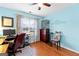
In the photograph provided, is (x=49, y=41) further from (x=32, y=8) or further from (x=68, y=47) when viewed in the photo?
(x=32, y=8)

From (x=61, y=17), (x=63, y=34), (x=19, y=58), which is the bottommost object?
(x=19, y=58)

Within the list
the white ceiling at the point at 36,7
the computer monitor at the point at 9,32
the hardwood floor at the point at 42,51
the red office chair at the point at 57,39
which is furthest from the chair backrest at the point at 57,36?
the computer monitor at the point at 9,32

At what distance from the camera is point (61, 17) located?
4.35ft

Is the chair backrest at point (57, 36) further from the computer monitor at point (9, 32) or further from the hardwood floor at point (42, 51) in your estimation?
the computer monitor at point (9, 32)

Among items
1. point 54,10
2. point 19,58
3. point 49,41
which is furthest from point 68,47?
point 19,58

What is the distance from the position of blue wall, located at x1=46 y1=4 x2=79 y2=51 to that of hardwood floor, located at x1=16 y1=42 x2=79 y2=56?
11 centimetres

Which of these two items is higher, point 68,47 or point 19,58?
point 68,47

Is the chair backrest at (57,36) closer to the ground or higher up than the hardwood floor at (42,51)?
higher up

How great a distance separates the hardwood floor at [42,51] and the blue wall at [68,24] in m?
0.11

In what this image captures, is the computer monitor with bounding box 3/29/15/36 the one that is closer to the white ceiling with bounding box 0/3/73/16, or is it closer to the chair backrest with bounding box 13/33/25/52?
the chair backrest with bounding box 13/33/25/52

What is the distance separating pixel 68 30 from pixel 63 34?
91 mm

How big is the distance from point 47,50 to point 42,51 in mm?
76

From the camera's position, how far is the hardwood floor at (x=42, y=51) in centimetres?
131

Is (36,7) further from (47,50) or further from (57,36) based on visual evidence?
(47,50)
